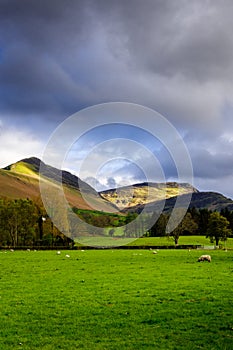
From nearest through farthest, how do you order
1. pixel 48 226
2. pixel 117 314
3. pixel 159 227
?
pixel 117 314, pixel 48 226, pixel 159 227

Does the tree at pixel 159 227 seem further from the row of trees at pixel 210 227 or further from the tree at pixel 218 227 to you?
the tree at pixel 218 227

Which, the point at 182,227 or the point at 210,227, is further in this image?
the point at 182,227

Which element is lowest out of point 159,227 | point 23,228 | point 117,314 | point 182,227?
point 117,314

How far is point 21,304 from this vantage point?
1711 cm

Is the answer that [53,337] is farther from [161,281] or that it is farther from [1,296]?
[161,281]

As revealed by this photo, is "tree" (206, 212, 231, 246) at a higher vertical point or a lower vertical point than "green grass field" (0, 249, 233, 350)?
higher

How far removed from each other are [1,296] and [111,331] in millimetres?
8415

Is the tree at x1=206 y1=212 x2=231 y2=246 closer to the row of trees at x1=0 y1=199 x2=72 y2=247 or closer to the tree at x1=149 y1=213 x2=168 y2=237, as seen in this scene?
the tree at x1=149 y1=213 x2=168 y2=237

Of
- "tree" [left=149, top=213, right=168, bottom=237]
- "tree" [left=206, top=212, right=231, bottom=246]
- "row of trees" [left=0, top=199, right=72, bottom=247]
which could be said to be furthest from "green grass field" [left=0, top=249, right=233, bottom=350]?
"tree" [left=149, top=213, right=168, bottom=237]

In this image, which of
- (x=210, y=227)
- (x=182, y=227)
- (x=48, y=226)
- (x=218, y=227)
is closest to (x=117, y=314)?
(x=218, y=227)

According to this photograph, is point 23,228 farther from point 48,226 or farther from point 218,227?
point 218,227

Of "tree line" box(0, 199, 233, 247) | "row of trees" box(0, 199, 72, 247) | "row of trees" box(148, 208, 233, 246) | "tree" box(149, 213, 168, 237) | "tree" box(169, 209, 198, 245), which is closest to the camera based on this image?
"row of trees" box(148, 208, 233, 246)

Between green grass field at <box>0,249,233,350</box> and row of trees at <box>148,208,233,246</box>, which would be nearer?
green grass field at <box>0,249,233,350</box>

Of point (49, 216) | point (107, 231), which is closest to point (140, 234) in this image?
point (107, 231)
